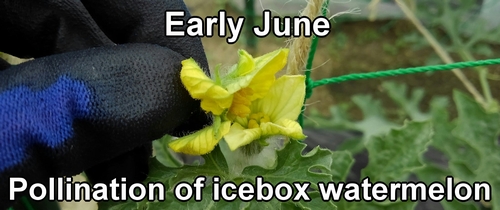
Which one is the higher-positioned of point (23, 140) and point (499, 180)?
point (23, 140)

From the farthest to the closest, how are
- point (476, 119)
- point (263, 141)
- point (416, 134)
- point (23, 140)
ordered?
point (476, 119) → point (416, 134) → point (263, 141) → point (23, 140)

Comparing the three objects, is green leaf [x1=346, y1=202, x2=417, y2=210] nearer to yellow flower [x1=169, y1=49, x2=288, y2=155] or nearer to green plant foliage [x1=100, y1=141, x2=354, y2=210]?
green plant foliage [x1=100, y1=141, x2=354, y2=210]

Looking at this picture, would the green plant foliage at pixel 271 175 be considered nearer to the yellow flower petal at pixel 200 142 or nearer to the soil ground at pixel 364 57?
the yellow flower petal at pixel 200 142

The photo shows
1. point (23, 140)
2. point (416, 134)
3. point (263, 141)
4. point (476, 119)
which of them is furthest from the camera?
point (476, 119)

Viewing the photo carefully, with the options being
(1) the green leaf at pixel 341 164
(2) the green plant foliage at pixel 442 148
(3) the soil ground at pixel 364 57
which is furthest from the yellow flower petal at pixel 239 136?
(3) the soil ground at pixel 364 57

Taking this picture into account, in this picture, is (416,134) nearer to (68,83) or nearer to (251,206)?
(251,206)

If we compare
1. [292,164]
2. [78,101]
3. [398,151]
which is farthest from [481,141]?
[78,101]

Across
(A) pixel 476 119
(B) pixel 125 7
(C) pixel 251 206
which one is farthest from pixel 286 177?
(A) pixel 476 119
